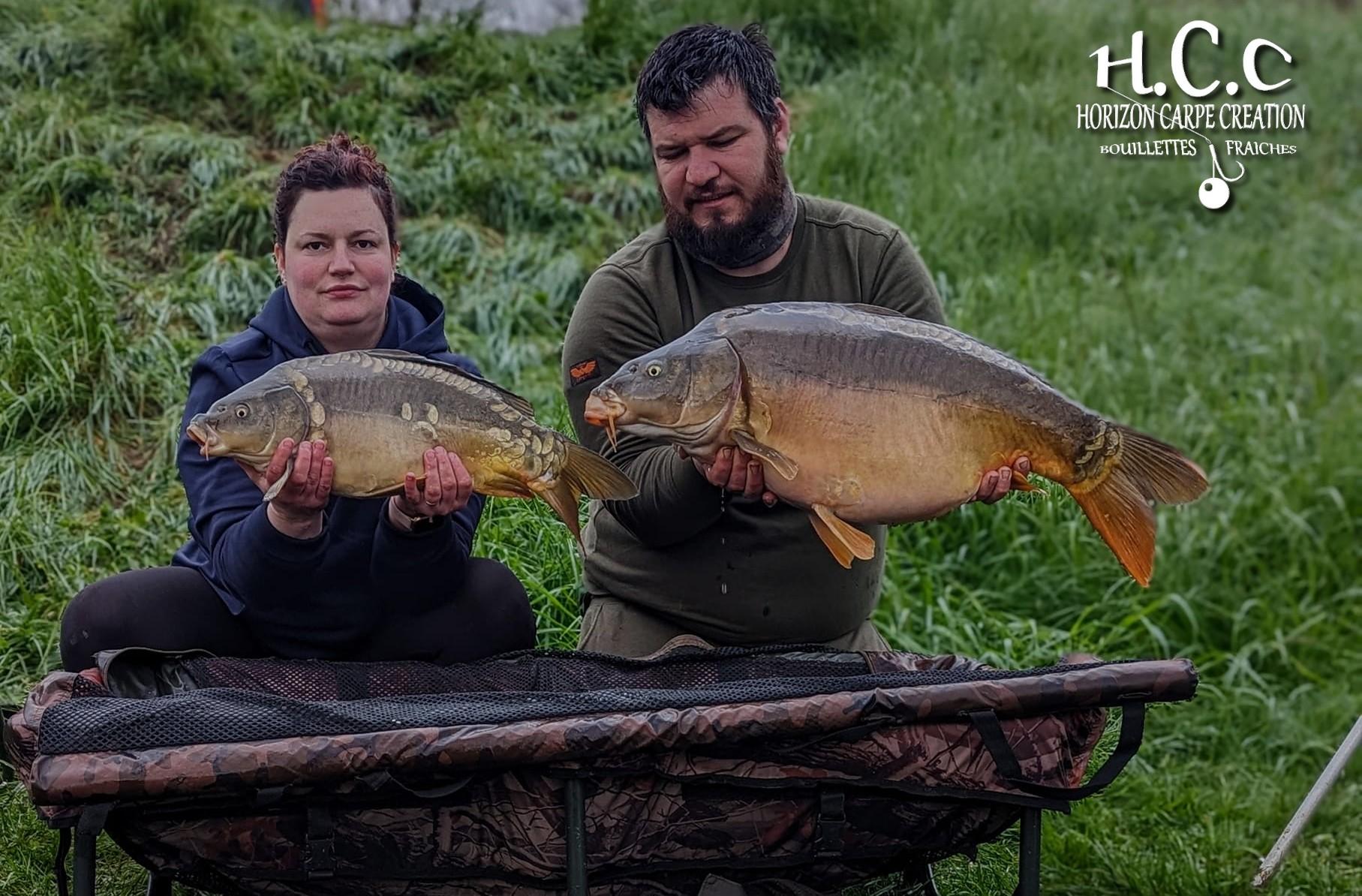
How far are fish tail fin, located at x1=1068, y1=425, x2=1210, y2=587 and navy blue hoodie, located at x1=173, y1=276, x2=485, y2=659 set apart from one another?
857mm


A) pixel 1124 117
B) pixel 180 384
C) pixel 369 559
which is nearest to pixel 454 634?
pixel 369 559

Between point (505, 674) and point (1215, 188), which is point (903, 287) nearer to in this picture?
point (505, 674)

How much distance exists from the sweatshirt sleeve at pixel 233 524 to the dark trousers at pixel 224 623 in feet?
0.21

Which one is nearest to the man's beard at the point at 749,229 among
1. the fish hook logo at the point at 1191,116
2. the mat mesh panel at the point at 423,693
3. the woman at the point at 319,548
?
the woman at the point at 319,548

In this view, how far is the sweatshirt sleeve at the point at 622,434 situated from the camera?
218 cm

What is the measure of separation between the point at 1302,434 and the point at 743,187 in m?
3.01

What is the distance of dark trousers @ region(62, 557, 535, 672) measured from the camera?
2074mm

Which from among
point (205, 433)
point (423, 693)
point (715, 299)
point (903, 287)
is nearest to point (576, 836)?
point (423, 693)

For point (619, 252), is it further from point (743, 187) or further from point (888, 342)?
point (888, 342)

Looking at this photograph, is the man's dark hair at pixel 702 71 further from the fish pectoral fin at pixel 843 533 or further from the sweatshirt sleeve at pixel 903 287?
the fish pectoral fin at pixel 843 533

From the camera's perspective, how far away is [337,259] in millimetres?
2109

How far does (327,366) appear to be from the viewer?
186cm

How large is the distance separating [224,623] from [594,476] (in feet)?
1.93

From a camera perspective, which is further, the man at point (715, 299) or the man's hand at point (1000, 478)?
the man at point (715, 299)
